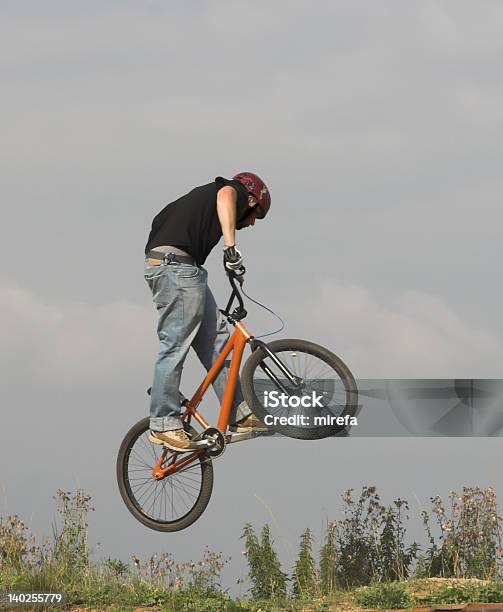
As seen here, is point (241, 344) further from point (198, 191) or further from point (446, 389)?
point (446, 389)

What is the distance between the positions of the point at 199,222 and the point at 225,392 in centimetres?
173

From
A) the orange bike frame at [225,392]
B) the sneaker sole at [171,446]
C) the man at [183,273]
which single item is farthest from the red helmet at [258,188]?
the sneaker sole at [171,446]

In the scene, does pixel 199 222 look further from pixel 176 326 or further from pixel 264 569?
pixel 264 569

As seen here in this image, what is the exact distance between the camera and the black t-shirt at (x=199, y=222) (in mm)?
11523

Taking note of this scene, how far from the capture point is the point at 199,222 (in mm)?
11555

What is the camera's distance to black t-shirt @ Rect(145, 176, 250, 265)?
1152 centimetres

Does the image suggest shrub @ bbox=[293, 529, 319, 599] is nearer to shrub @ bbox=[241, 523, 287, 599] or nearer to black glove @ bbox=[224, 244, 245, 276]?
shrub @ bbox=[241, 523, 287, 599]

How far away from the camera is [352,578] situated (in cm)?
1224

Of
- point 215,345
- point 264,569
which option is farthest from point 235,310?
point 264,569

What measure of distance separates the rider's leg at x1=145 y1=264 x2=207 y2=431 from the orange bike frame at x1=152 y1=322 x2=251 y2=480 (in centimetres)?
42

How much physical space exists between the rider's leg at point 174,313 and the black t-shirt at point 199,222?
0.23 m

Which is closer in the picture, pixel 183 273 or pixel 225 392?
pixel 183 273

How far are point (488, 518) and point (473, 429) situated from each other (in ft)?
3.15

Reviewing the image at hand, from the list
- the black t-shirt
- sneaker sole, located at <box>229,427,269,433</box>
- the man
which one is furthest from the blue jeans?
the black t-shirt
